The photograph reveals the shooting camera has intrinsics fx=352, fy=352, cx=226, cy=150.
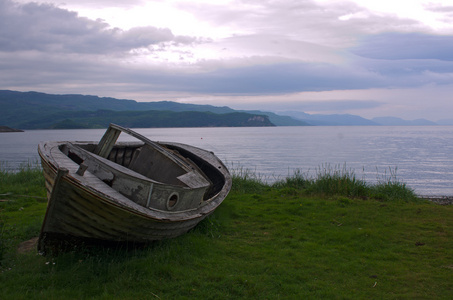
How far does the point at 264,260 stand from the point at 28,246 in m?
4.29

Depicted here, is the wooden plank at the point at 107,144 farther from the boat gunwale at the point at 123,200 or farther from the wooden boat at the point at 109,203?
the boat gunwale at the point at 123,200

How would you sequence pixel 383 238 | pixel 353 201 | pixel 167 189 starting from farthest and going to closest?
pixel 353 201 < pixel 383 238 < pixel 167 189

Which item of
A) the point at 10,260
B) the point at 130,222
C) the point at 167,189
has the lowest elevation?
the point at 10,260

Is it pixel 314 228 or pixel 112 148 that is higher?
pixel 112 148

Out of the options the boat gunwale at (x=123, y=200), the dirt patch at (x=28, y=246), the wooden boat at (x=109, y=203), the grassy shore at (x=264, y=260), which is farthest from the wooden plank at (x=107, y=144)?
the dirt patch at (x=28, y=246)

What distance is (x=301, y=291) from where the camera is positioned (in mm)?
4930

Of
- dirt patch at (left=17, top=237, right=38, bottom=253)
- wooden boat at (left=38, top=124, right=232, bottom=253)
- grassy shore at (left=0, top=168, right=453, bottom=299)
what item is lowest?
dirt patch at (left=17, top=237, right=38, bottom=253)

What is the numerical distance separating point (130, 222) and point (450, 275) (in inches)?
192

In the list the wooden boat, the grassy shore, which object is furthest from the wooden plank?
the grassy shore

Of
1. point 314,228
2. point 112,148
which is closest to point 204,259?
point 314,228

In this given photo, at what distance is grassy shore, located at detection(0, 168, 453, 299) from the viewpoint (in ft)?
15.9

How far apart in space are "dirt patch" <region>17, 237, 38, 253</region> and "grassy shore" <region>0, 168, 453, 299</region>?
11 centimetres

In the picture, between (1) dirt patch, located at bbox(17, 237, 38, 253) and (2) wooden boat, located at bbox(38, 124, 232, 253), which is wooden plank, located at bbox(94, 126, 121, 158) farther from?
(1) dirt patch, located at bbox(17, 237, 38, 253)

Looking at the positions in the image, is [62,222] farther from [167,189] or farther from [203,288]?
[203,288]
